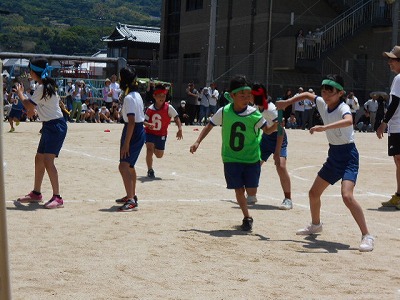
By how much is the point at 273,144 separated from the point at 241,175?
7.41 ft

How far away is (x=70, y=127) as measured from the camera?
88.8 feet

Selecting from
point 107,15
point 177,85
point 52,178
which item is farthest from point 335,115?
point 107,15

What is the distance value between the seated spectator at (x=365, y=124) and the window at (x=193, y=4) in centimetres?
1507

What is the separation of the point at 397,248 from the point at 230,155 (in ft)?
6.76

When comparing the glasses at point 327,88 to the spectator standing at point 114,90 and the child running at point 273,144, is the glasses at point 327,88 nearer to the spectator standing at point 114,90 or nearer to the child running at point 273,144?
the child running at point 273,144

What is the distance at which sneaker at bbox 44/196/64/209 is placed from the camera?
991 centimetres

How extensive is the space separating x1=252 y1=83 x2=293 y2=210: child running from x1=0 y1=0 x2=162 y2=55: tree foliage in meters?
85.5

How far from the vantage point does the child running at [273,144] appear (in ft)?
32.6

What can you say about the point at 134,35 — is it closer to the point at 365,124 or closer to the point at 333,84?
the point at 365,124

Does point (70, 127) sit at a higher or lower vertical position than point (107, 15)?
lower

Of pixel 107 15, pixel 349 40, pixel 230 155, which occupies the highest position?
pixel 107 15

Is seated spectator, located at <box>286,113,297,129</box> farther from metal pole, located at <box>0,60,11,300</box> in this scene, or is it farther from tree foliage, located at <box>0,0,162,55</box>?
tree foliage, located at <box>0,0,162,55</box>

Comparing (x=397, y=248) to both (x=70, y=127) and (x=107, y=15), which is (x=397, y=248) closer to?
(x=70, y=127)

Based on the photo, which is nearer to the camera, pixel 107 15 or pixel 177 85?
pixel 177 85
